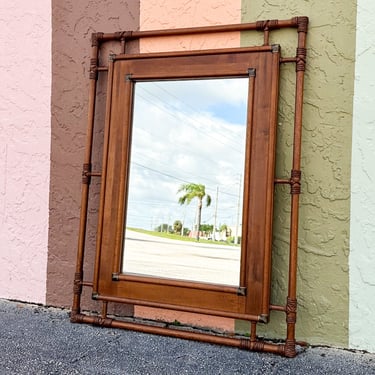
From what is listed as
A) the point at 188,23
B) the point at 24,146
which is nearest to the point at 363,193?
the point at 188,23

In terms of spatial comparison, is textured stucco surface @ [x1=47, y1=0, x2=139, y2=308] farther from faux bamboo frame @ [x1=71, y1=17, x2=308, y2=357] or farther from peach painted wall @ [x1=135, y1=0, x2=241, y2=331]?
peach painted wall @ [x1=135, y1=0, x2=241, y2=331]

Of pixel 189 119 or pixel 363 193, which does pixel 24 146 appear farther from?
pixel 363 193

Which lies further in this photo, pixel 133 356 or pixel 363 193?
pixel 363 193

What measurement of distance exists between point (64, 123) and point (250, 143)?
1.07 metres

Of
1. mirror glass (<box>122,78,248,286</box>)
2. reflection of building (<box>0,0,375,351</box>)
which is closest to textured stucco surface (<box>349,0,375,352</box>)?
reflection of building (<box>0,0,375,351</box>)

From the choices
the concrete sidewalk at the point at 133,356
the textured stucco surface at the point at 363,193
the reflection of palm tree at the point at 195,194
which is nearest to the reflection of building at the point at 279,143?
the textured stucco surface at the point at 363,193

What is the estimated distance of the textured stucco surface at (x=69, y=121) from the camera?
2.47m

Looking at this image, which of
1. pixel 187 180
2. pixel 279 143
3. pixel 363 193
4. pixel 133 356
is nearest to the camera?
pixel 133 356

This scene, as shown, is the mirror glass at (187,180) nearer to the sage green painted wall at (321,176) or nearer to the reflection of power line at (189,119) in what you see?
the reflection of power line at (189,119)

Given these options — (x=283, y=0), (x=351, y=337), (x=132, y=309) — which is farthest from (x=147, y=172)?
(x=351, y=337)

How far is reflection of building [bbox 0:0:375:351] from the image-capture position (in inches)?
80.2

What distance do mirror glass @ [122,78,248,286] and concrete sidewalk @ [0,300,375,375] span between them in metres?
0.32

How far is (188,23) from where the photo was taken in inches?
91.3

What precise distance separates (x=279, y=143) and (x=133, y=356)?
1155mm
